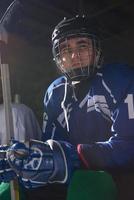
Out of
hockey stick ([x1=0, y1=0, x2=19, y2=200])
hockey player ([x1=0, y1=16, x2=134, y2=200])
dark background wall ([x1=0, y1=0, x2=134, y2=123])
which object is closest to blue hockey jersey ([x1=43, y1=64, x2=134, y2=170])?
hockey player ([x1=0, y1=16, x2=134, y2=200])

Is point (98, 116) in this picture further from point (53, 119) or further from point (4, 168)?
point (4, 168)

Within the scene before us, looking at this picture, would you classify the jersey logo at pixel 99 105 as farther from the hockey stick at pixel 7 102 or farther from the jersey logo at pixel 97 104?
the hockey stick at pixel 7 102

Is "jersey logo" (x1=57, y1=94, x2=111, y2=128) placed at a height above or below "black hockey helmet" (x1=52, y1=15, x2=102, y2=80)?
below

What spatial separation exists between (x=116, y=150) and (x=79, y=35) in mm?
415

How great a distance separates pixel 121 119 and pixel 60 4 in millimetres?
1386

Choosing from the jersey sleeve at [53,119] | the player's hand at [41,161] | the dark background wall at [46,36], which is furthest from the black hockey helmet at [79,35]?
the dark background wall at [46,36]

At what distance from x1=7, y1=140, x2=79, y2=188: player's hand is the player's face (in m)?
0.32

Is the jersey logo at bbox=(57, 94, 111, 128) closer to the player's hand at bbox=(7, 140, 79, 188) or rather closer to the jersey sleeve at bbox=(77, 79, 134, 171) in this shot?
the jersey sleeve at bbox=(77, 79, 134, 171)

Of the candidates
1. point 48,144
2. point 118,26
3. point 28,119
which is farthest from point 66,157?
point 118,26

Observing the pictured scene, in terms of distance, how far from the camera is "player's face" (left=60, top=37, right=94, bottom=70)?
1.46m

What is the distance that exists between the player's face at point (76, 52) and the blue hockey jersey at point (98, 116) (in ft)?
0.21

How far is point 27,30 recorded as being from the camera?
271cm

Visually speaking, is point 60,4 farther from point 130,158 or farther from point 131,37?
point 130,158

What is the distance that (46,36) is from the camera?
289 cm
